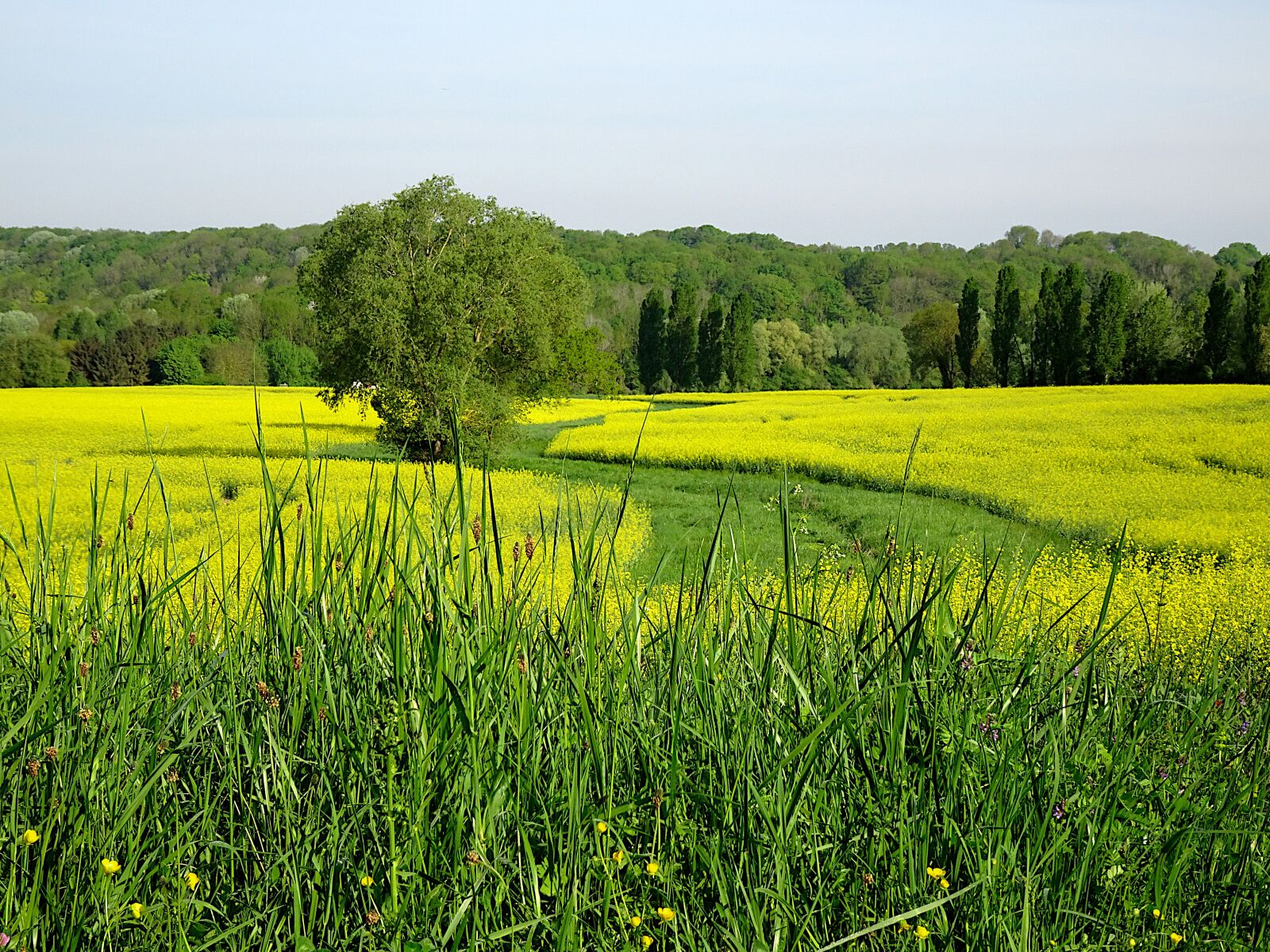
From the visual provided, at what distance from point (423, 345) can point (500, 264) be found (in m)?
2.61

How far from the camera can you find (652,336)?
74188 millimetres

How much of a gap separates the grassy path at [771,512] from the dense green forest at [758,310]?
31.7 feet

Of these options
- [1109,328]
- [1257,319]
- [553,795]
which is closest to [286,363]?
[1109,328]

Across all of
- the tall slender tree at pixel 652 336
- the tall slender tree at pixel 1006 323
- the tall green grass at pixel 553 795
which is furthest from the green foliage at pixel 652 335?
the tall green grass at pixel 553 795

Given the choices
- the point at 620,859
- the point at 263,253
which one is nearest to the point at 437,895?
the point at 620,859

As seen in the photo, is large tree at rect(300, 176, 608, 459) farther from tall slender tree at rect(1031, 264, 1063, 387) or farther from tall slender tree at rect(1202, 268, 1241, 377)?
tall slender tree at rect(1031, 264, 1063, 387)

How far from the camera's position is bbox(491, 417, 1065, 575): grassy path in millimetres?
13305

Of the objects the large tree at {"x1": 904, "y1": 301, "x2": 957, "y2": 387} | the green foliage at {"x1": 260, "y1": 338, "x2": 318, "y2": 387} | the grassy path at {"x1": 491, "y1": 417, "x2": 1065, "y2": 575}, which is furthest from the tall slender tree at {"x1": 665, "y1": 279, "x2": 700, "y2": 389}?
the grassy path at {"x1": 491, "y1": 417, "x2": 1065, "y2": 575}

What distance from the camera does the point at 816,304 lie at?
97.9 m

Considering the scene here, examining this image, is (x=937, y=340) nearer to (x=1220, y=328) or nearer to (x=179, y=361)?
(x=1220, y=328)

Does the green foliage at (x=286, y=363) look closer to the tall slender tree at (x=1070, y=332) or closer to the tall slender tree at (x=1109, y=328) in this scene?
the tall slender tree at (x=1070, y=332)

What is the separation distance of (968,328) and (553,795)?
230 feet

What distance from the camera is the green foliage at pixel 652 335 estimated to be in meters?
73.6

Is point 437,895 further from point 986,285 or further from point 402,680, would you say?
point 986,285
